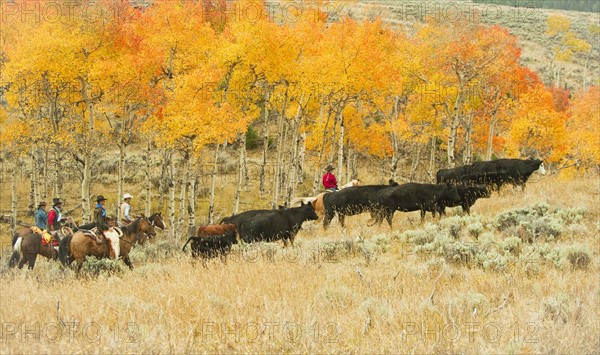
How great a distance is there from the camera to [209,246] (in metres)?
12.5

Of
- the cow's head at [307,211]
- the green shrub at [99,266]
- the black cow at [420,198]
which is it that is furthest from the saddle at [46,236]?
the black cow at [420,198]

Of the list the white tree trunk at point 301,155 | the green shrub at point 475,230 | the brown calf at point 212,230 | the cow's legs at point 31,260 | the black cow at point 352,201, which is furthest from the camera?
the white tree trunk at point 301,155

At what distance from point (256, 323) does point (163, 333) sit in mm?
1094

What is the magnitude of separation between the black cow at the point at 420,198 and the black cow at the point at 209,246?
19.7 feet

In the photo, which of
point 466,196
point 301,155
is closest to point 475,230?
point 466,196

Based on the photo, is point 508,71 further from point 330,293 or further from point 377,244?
point 330,293

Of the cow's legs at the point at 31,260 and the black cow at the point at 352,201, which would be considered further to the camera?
the black cow at the point at 352,201

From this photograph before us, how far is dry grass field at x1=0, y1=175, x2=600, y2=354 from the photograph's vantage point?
541cm

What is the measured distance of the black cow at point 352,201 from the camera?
18.1 m

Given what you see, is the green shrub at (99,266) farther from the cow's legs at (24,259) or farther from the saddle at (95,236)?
the cow's legs at (24,259)

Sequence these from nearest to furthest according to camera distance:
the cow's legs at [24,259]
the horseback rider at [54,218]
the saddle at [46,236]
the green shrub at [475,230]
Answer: the green shrub at [475,230]
the cow's legs at [24,259]
the saddle at [46,236]
the horseback rider at [54,218]

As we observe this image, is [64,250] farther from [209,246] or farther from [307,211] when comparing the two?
[307,211]

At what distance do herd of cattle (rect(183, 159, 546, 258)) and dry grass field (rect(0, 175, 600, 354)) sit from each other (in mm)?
1580

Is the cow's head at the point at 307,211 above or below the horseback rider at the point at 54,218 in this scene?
above
